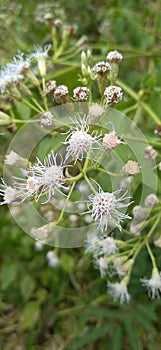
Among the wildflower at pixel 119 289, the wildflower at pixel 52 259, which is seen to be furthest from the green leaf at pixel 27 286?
the wildflower at pixel 119 289

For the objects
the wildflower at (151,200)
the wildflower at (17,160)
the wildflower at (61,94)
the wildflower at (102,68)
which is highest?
the wildflower at (102,68)

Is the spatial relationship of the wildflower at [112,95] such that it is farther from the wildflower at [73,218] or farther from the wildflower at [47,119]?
the wildflower at [73,218]

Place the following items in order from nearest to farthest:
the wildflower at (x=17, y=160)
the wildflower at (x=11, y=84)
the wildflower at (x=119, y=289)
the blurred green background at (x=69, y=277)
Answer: the wildflower at (x=17, y=160) < the wildflower at (x=11, y=84) < the wildflower at (x=119, y=289) < the blurred green background at (x=69, y=277)

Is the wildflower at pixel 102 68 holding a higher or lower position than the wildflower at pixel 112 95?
higher

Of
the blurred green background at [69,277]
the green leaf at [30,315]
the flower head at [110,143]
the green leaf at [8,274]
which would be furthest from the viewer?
the green leaf at [30,315]

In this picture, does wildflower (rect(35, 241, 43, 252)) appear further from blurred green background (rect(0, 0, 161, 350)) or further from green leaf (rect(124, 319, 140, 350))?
green leaf (rect(124, 319, 140, 350))

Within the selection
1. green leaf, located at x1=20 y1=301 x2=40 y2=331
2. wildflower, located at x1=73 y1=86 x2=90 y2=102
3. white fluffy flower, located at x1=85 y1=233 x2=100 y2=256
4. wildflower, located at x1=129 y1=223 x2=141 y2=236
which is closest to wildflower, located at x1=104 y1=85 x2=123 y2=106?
wildflower, located at x1=73 y1=86 x2=90 y2=102

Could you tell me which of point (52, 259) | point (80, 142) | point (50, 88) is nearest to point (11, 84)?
point (50, 88)
